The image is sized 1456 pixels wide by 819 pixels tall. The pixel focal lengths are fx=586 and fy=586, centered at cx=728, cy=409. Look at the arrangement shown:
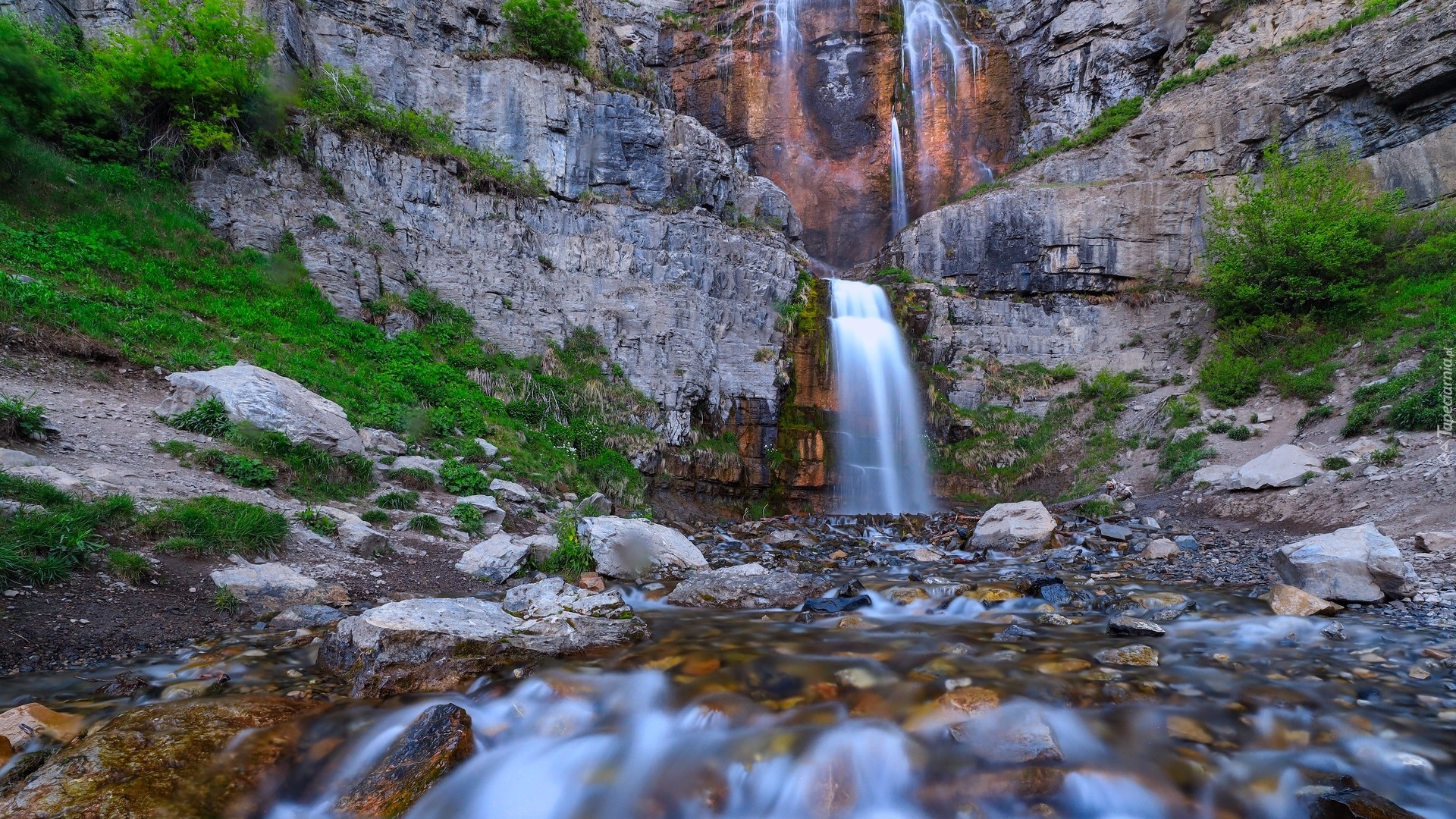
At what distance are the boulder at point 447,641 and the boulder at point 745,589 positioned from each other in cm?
129

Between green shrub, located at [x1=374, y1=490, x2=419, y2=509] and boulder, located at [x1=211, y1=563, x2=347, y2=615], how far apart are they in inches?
96.4

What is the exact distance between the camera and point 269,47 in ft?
53.2

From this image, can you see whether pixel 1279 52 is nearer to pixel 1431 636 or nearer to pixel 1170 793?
pixel 1431 636

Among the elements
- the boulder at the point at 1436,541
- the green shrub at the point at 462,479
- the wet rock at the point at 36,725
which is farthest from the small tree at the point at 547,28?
the boulder at the point at 1436,541

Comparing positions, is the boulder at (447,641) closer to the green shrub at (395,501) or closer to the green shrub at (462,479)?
the green shrub at (395,501)

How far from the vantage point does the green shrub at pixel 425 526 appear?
26.9 ft

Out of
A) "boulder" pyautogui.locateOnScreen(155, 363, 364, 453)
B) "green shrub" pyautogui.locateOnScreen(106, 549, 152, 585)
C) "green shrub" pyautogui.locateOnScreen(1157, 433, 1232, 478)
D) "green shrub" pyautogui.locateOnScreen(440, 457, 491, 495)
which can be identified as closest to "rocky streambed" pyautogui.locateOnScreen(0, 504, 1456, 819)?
"green shrub" pyautogui.locateOnScreen(106, 549, 152, 585)

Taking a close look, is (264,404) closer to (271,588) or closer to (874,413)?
(271,588)

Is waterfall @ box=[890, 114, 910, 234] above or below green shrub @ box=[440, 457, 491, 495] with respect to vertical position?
above

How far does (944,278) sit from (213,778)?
2524 centimetres

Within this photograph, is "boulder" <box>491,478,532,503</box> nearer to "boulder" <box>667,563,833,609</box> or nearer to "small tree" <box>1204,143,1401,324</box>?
"boulder" <box>667,563,833,609</box>

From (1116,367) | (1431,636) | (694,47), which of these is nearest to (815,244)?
(694,47)

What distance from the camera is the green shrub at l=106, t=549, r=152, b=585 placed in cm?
509

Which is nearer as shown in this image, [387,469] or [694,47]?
[387,469]
